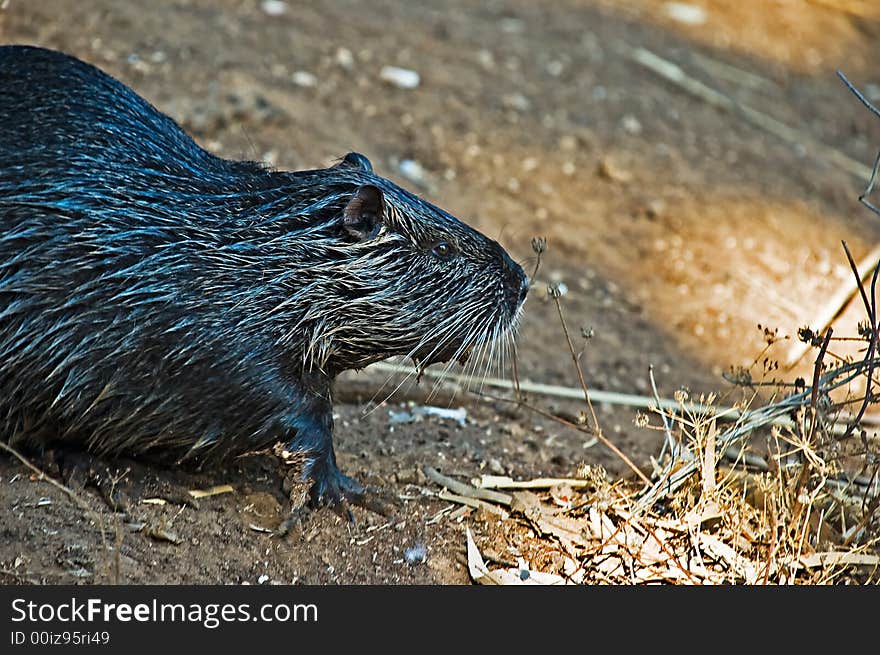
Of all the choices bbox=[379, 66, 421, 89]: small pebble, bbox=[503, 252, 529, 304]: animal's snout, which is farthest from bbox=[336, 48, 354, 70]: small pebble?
bbox=[503, 252, 529, 304]: animal's snout

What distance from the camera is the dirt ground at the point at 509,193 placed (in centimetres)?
351

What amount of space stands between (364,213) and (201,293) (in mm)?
558

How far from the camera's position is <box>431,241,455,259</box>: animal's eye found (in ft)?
12.0

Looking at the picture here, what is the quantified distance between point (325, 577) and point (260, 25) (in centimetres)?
431

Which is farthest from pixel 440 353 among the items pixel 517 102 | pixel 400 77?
pixel 517 102

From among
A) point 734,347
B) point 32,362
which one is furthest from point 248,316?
point 734,347

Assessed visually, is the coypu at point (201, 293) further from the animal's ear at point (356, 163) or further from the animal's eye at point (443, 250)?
the animal's ear at point (356, 163)

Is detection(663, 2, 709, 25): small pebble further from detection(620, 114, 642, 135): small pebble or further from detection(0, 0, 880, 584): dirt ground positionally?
detection(620, 114, 642, 135): small pebble

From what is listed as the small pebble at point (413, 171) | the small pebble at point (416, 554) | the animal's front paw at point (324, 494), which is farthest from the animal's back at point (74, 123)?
the small pebble at point (413, 171)

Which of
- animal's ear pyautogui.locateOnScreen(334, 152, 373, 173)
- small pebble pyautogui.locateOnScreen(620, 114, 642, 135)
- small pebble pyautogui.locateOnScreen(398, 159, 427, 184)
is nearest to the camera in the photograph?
animal's ear pyautogui.locateOnScreen(334, 152, 373, 173)

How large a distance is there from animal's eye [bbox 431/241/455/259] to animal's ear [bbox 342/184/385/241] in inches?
8.6

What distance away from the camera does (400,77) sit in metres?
6.71

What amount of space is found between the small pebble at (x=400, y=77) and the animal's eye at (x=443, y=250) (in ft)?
10.5

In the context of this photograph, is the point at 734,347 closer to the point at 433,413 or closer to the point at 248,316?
the point at 433,413
